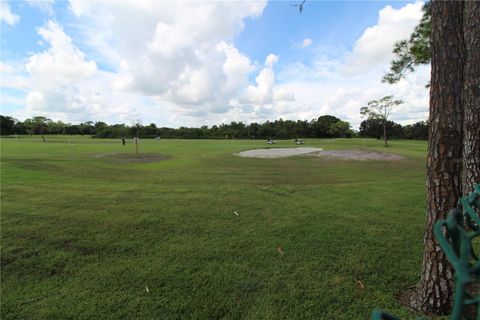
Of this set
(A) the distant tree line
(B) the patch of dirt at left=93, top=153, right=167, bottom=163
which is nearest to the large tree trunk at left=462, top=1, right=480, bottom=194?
(B) the patch of dirt at left=93, top=153, right=167, bottom=163

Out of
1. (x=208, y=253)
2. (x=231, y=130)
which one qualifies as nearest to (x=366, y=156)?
(x=208, y=253)

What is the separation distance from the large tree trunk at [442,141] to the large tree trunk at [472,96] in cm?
112

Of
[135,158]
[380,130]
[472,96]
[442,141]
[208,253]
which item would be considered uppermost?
[380,130]

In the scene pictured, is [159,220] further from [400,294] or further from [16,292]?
[400,294]

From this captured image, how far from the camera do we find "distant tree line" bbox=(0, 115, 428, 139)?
60.3m

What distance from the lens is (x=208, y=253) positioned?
159 inches

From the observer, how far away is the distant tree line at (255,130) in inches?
2373

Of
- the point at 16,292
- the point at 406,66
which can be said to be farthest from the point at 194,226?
the point at 406,66

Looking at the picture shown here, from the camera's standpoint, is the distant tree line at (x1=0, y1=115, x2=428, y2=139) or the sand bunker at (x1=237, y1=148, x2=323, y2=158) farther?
the distant tree line at (x1=0, y1=115, x2=428, y2=139)

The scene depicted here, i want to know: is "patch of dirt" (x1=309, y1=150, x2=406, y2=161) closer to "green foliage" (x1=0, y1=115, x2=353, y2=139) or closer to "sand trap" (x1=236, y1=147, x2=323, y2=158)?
"sand trap" (x1=236, y1=147, x2=323, y2=158)

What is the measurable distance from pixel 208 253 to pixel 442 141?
11.0ft

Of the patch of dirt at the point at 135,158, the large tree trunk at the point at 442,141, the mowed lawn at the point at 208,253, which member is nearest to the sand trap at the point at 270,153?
the patch of dirt at the point at 135,158

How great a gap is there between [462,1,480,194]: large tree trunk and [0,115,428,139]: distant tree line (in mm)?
59990

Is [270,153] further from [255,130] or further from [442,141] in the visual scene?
[255,130]
